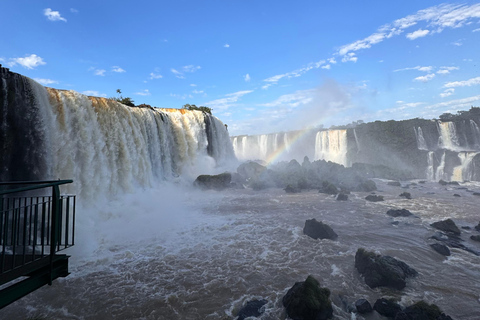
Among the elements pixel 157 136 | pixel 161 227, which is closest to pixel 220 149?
pixel 157 136

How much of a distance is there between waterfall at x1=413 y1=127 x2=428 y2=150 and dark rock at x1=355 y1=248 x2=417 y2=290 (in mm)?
43727

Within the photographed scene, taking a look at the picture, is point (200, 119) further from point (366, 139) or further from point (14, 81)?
point (366, 139)

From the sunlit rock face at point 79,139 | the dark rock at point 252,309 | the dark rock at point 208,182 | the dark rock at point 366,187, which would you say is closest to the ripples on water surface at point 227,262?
the dark rock at point 252,309

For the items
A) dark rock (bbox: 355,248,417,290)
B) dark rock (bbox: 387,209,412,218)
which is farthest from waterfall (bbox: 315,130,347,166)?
dark rock (bbox: 355,248,417,290)

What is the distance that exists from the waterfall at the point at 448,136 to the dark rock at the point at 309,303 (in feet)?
157

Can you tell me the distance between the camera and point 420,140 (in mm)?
42781

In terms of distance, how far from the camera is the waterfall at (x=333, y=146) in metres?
48.2

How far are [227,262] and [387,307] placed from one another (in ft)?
17.1

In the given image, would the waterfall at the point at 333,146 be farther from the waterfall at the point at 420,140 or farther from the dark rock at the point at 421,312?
the dark rock at the point at 421,312

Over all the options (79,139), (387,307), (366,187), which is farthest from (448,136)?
(79,139)

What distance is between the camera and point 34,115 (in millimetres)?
11938

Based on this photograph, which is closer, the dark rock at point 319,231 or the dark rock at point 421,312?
the dark rock at point 421,312

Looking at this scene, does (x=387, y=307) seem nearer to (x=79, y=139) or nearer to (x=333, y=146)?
(x=79, y=139)

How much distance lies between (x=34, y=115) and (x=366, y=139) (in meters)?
50.0
